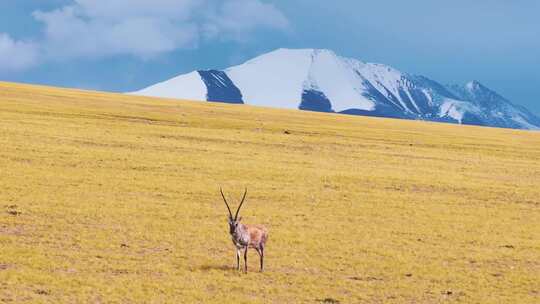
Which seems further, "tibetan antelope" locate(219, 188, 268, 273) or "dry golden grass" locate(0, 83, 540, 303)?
"dry golden grass" locate(0, 83, 540, 303)

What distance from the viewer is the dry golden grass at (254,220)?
2139cm

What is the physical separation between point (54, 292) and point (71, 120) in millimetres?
52085

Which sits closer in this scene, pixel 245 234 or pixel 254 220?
pixel 245 234

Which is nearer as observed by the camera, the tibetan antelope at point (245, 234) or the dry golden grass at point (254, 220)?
the tibetan antelope at point (245, 234)

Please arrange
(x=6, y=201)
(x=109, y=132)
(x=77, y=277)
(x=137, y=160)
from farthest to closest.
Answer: (x=109, y=132) → (x=137, y=160) → (x=6, y=201) → (x=77, y=277)

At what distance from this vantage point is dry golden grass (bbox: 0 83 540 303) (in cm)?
2139

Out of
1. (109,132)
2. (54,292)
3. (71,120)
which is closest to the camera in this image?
(54,292)

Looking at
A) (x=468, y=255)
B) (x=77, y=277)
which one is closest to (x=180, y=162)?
(x=468, y=255)

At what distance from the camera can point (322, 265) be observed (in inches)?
964

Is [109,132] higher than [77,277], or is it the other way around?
[109,132]

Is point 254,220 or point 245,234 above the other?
point 245,234

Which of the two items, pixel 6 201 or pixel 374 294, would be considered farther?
pixel 6 201

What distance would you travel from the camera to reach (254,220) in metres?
31.2

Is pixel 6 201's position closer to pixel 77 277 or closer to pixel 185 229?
pixel 185 229
